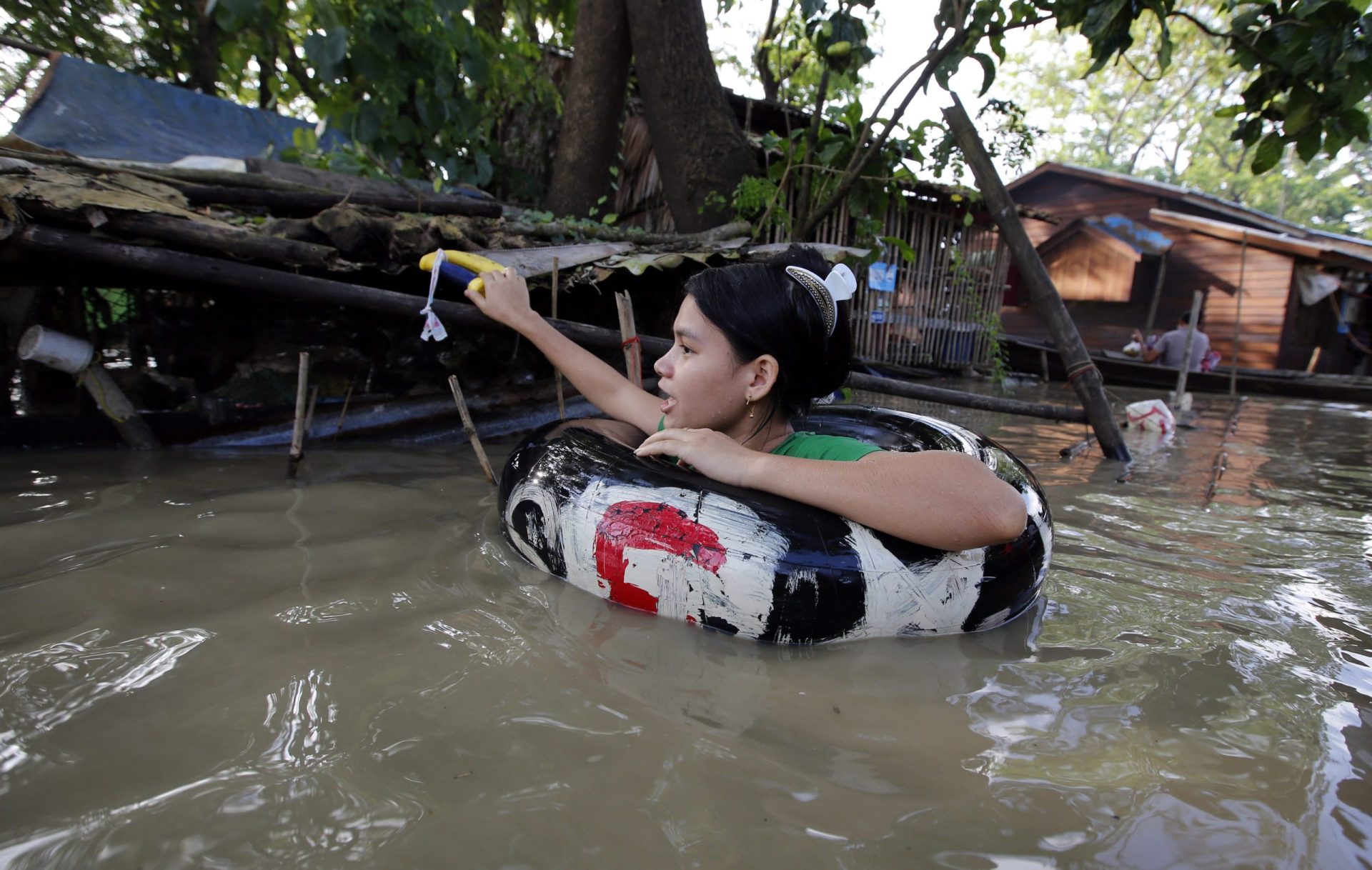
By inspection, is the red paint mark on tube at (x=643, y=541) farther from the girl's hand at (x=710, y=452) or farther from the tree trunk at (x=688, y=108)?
the tree trunk at (x=688, y=108)

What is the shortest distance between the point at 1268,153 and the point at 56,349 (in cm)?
603

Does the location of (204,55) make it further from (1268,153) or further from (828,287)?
(1268,153)

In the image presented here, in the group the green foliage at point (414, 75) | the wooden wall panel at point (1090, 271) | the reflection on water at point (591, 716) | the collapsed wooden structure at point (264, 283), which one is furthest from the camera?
the wooden wall panel at point (1090, 271)

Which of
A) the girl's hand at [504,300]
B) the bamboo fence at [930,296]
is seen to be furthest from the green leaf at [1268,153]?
the bamboo fence at [930,296]

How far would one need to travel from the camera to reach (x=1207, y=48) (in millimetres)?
25500

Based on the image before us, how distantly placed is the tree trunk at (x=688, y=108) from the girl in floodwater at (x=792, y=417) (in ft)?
12.6

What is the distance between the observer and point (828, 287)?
2.10m

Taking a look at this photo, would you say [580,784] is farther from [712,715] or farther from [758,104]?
[758,104]

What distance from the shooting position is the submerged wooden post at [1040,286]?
4.65m

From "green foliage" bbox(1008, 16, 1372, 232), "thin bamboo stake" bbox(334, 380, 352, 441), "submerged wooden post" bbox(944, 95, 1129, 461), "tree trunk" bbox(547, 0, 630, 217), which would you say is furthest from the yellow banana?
"green foliage" bbox(1008, 16, 1372, 232)

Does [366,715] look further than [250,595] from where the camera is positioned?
No

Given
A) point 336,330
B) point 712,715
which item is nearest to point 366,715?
point 712,715

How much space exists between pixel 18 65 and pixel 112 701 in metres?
14.0

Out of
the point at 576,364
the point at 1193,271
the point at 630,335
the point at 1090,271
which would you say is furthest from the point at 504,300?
the point at 1090,271
